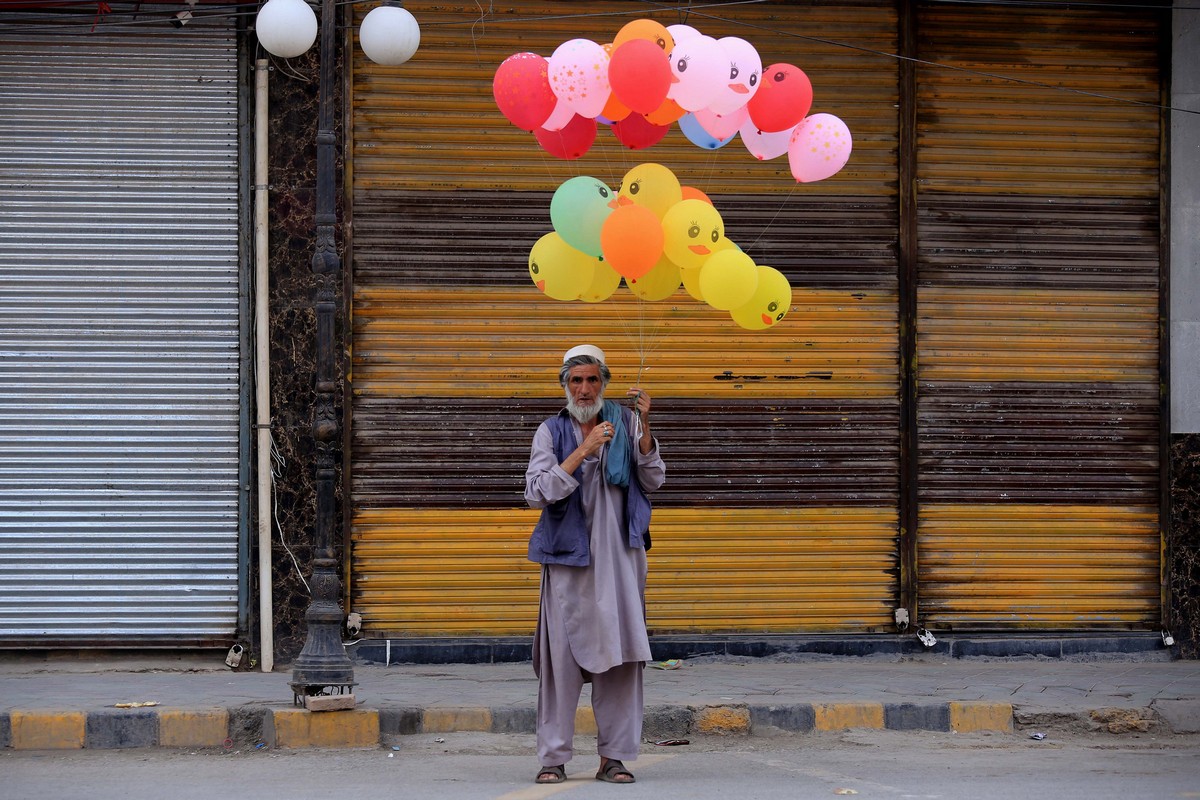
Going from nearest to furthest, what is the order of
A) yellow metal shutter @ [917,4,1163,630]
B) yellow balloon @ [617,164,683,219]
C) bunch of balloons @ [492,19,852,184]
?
1. bunch of balloons @ [492,19,852,184]
2. yellow balloon @ [617,164,683,219]
3. yellow metal shutter @ [917,4,1163,630]

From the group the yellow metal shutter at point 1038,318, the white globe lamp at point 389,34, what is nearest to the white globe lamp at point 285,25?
the white globe lamp at point 389,34

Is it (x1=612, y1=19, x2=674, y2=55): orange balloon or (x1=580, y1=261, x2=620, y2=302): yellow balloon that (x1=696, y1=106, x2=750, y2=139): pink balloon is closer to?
(x1=612, y1=19, x2=674, y2=55): orange balloon

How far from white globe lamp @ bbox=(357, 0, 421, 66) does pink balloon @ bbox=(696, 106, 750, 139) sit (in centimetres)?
158

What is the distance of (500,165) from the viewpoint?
9023 millimetres

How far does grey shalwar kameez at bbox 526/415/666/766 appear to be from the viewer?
6.14 metres

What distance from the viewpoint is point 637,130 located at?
7.00 metres

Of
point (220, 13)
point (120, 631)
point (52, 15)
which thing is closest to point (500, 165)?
point (220, 13)

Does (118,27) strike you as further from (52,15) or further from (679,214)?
(679,214)

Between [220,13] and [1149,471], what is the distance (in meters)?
6.52

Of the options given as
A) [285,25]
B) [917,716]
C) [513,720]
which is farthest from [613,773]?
[285,25]

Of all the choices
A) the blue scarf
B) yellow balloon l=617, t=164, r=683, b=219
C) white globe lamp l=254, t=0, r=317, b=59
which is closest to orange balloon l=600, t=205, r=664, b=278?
yellow balloon l=617, t=164, r=683, b=219

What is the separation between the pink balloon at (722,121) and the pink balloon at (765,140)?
0.33 ft

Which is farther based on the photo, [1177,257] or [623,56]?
[1177,257]

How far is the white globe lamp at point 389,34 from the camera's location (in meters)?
7.22
